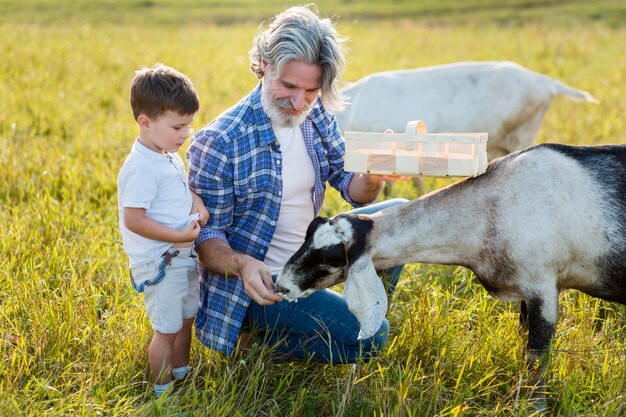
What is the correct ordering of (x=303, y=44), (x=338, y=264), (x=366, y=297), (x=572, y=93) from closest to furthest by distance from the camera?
(x=366, y=297)
(x=338, y=264)
(x=303, y=44)
(x=572, y=93)

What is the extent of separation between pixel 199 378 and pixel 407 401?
3.11 ft

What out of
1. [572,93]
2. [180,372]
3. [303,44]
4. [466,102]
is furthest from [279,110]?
[572,93]

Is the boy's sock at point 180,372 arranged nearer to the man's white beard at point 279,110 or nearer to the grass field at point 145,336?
the grass field at point 145,336

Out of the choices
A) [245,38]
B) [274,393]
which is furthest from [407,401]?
[245,38]

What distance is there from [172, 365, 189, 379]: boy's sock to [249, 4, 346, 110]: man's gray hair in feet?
4.53

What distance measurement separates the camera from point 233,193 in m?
3.54

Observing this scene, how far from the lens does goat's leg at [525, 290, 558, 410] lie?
3189mm

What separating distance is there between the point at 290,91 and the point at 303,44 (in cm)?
22

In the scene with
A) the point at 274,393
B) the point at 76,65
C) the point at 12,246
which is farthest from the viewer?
the point at 76,65

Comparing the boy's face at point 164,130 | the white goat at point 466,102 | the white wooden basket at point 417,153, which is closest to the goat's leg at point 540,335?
the white wooden basket at point 417,153

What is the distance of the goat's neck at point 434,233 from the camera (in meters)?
3.23

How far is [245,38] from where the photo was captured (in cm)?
1712

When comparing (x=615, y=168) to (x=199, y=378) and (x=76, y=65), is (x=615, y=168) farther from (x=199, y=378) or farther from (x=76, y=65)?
(x=76, y=65)

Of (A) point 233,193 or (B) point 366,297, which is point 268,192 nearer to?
(A) point 233,193
